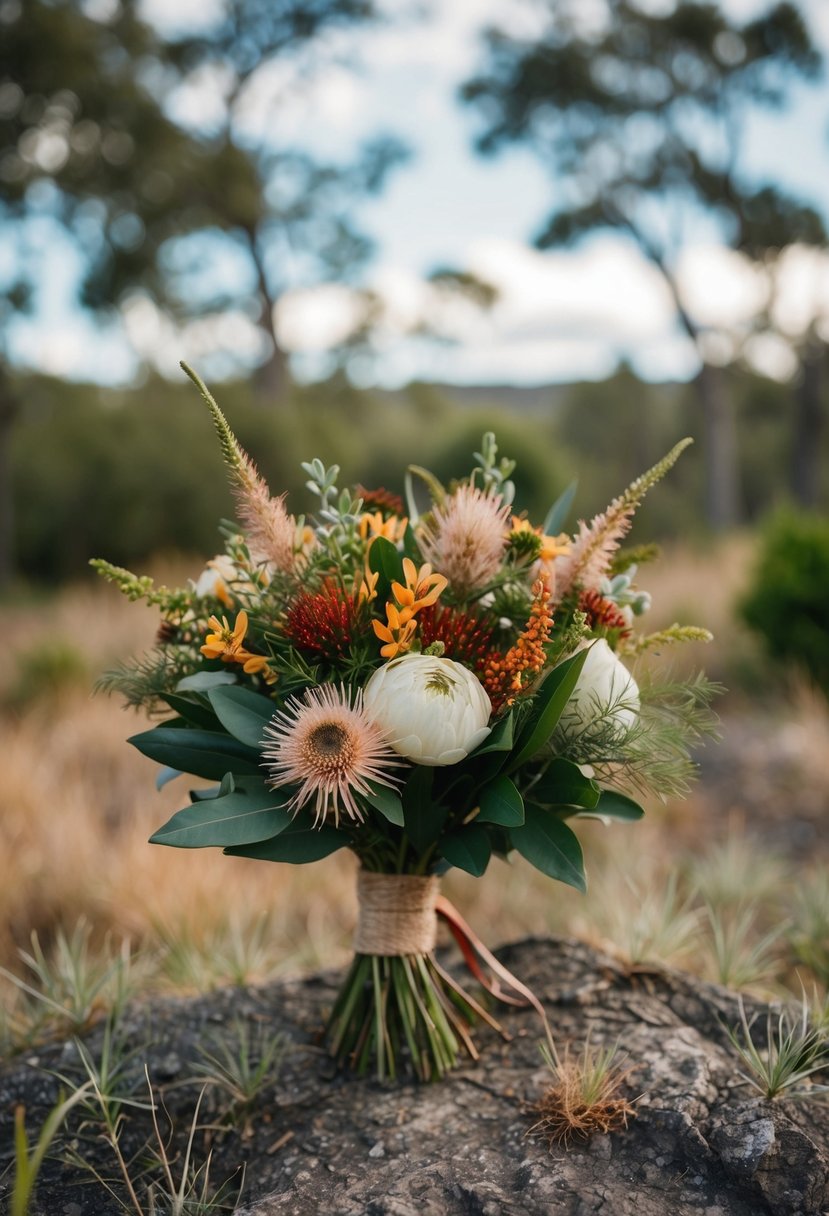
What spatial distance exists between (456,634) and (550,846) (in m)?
0.35

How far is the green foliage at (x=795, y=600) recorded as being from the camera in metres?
7.02

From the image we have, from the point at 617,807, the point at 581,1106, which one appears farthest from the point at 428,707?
the point at 581,1106

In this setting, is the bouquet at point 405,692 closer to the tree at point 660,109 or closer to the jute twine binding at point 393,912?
the jute twine binding at point 393,912

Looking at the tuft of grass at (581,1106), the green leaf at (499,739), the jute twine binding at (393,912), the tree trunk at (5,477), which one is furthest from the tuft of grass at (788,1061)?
the tree trunk at (5,477)

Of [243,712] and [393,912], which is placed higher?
[243,712]

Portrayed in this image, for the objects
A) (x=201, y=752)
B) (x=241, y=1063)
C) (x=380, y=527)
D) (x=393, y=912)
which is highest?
(x=380, y=527)

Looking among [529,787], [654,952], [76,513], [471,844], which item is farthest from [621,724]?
[76,513]

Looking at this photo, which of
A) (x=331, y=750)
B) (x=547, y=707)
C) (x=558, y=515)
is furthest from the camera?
(x=558, y=515)

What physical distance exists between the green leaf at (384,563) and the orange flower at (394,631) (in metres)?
Result: 0.11

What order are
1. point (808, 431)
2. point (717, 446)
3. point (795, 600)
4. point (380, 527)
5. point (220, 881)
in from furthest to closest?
A: point (808, 431) → point (717, 446) → point (795, 600) → point (220, 881) → point (380, 527)

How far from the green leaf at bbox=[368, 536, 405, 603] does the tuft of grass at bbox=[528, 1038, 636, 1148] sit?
2.84 feet

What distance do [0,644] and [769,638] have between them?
6393 mm

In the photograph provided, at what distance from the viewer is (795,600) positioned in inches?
278

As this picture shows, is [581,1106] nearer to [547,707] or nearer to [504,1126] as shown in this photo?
[504,1126]
